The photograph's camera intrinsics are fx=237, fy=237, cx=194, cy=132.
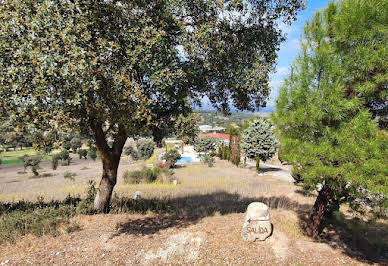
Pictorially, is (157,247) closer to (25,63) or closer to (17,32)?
(25,63)

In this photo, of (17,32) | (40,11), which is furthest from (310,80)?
(17,32)

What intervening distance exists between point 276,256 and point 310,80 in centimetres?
414

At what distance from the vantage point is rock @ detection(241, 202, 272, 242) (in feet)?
20.3

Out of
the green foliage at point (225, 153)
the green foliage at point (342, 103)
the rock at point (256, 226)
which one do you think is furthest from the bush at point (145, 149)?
the green foliage at point (342, 103)

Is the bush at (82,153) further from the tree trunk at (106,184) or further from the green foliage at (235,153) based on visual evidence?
the tree trunk at (106,184)

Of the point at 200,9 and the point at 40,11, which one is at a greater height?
the point at 200,9

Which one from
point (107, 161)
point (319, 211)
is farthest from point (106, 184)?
point (319, 211)

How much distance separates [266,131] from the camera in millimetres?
27172

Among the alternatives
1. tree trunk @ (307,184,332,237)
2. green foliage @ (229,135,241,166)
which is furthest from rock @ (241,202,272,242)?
green foliage @ (229,135,241,166)

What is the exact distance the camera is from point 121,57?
516 cm

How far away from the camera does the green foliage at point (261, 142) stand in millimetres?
26922

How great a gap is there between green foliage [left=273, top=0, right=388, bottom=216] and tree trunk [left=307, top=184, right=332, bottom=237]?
681 mm

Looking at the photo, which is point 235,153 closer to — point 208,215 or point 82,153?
point 208,215

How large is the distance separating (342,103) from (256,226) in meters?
3.64
